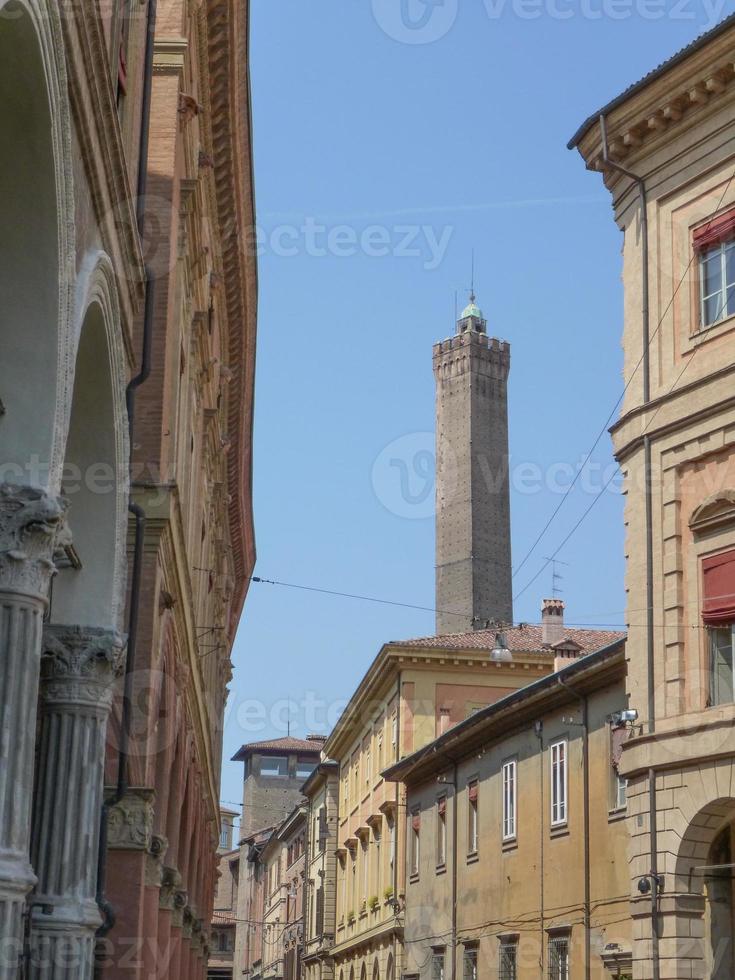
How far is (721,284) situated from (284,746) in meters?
83.0

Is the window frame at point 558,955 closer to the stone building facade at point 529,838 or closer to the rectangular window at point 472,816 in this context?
the stone building facade at point 529,838

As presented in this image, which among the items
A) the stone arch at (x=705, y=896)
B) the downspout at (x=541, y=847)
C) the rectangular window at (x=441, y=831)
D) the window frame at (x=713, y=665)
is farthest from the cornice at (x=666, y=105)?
the rectangular window at (x=441, y=831)

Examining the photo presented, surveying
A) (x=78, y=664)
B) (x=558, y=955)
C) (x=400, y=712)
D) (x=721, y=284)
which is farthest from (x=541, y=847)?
(x=78, y=664)

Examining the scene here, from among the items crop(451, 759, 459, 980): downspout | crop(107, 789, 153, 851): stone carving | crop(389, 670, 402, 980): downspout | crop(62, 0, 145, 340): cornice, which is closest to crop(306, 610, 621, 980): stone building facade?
crop(389, 670, 402, 980): downspout

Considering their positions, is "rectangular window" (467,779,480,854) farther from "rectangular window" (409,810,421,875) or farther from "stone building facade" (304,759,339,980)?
"stone building facade" (304,759,339,980)

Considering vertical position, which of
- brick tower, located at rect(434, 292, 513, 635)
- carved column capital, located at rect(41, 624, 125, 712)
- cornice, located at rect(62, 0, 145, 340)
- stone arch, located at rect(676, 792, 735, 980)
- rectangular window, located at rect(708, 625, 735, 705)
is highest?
brick tower, located at rect(434, 292, 513, 635)

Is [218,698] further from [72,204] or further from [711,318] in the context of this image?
[72,204]

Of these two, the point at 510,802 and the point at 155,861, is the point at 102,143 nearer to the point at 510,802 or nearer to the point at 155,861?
the point at 155,861

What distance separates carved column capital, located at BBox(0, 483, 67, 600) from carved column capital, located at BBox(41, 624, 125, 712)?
2665 mm

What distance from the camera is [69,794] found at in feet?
36.2

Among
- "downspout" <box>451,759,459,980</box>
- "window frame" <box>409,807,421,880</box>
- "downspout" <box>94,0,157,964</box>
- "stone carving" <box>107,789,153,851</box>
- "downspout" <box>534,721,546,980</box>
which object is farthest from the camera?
"window frame" <box>409,807,421,880</box>

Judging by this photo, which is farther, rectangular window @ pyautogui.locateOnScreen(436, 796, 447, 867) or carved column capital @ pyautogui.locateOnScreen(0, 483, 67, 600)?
rectangular window @ pyautogui.locateOnScreen(436, 796, 447, 867)

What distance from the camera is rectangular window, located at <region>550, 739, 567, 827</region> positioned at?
26928mm

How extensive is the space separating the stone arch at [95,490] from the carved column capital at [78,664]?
234 mm
